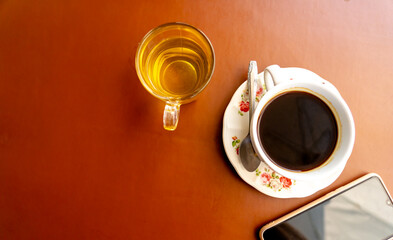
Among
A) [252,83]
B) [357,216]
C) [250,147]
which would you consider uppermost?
[252,83]

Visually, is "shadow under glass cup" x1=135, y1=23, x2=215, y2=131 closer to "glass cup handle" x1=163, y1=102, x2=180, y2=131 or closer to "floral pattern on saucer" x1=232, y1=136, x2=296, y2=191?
"glass cup handle" x1=163, y1=102, x2=180, y2=131

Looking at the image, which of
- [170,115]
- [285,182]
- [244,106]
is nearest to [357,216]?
[285,182]

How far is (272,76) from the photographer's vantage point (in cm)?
42

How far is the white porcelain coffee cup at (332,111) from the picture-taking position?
397mm

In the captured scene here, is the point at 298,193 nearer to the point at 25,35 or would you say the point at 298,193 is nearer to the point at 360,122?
the point at 360,122

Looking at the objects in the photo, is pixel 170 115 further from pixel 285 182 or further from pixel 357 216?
pixel 357 216

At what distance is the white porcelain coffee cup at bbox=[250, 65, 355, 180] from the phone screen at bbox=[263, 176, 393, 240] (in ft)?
0.42

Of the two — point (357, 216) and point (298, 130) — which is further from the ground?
point (298, 130)

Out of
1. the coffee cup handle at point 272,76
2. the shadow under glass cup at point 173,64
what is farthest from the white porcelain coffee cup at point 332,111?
the shadow under glass cup at point 173,64

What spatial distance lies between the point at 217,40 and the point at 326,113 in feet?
0.80

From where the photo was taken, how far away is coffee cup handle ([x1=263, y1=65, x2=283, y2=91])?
0.42 metres

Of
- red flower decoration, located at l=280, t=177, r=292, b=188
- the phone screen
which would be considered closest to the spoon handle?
red flower decoration, located at l=280, t=177, r=292, b=188

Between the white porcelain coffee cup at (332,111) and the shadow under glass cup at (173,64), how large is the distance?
0.10 m

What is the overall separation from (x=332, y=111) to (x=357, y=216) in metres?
0.23
